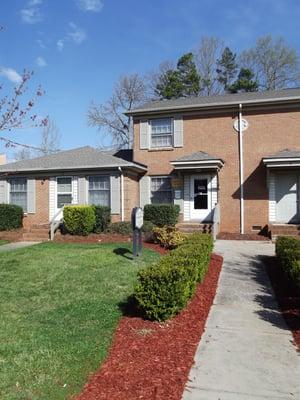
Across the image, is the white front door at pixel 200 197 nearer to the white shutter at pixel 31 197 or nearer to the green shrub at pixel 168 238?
the green shrub at pixel 168 238

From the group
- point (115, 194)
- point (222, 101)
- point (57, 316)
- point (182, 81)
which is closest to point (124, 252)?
point (57, 316)

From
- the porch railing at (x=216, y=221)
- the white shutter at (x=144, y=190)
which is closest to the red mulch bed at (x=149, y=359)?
the porch railing at (x=216, y=221)

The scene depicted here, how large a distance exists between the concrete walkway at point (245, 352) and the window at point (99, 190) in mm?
10342

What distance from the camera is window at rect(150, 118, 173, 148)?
19.6m

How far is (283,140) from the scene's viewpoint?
1791 cm

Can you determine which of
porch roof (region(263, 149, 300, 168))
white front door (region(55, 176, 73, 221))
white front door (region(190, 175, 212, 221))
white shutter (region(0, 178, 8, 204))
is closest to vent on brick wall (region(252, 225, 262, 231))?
white front door (region(190, 175, 212, 221))

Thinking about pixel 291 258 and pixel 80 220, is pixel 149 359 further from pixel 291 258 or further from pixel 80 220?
pixel 80 220

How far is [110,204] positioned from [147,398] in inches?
583

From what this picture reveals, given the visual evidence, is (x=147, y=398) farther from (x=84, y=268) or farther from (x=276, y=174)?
(x=276, y=174)

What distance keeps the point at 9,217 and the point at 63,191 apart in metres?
2.60

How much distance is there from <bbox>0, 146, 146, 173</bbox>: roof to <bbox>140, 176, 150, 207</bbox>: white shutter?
0.60m

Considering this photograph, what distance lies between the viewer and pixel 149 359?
197 inches

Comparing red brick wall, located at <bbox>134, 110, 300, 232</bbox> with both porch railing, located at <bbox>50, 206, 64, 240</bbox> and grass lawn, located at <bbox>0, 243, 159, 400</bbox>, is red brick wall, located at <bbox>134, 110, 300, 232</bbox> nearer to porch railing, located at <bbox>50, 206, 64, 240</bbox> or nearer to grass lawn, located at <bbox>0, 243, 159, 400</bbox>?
porch railing, located at <bbox>50, 206, 64, 240</bbox>

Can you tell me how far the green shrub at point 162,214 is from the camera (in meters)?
17.8
